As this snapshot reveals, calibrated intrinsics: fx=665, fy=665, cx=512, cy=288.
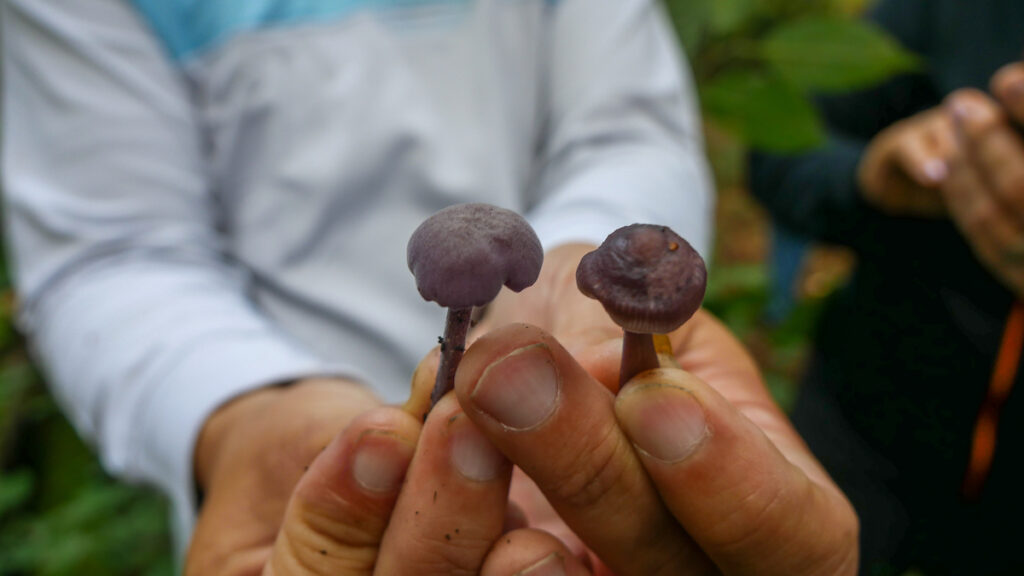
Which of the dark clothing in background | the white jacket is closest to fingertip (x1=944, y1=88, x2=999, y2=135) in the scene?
the dark clothing in background

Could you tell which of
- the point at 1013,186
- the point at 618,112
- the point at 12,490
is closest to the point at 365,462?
the point at 618,112

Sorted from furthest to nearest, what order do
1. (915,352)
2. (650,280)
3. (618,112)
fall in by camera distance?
(915,352)
(618,112)
(650,280)

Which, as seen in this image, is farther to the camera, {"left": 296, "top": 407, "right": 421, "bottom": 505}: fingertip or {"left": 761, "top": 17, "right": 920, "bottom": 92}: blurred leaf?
{"left": 761, "top": 17, "right": 920, "bottom": 92}: blurred leaf

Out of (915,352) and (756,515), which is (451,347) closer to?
(756,515)

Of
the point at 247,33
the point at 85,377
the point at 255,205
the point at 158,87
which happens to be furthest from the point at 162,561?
the point at 247,33

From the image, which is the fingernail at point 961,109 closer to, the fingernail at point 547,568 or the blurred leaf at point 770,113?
the blurred leaf at point 770,113

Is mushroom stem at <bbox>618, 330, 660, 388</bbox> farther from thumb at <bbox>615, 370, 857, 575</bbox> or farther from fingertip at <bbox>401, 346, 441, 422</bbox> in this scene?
fingertip at <bbox>401, 346, 441, 422</bbox>

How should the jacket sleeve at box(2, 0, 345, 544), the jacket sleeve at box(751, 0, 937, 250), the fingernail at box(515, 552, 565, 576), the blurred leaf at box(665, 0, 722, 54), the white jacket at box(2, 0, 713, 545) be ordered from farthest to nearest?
the jacket sleeve at box(751, 0, 937, 250)
the blurred leaf at box(665, 0, 722, 54)
the white jacket at box(2, 0, 713, 545)
the jacket sleeve at box(2, 0, 345, 544)
the fingernail at box(515, 552, 565, 576)

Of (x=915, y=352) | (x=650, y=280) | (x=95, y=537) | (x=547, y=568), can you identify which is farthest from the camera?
(x=95, y=537)
